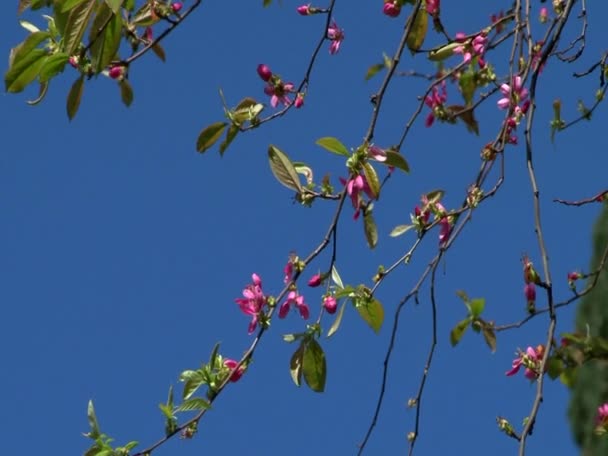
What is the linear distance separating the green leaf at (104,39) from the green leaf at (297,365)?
0.42 metres

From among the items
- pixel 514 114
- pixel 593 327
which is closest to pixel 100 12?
pixel 514 114

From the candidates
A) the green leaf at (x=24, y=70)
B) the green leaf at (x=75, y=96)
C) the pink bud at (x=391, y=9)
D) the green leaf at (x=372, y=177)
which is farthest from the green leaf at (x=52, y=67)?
the pink bud at (x=391, y=9)

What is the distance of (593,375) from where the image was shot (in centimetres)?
771

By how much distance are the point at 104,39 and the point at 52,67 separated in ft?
0.26

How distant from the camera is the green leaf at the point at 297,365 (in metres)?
1.52

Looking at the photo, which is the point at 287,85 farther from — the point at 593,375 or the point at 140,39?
the point at 593,375

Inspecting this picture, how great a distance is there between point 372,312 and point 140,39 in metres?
0.51

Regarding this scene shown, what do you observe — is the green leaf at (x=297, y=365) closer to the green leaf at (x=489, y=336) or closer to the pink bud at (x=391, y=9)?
the green leaf at (x=489, y=336)

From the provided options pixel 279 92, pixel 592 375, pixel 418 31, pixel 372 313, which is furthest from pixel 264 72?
pixel 592 375

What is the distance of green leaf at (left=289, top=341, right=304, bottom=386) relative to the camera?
1.52 m

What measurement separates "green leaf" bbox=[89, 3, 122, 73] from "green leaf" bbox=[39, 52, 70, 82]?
0.04 meters

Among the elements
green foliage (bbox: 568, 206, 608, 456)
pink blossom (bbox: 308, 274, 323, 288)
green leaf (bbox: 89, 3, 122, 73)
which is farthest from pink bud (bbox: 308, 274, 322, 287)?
green foliage (bbox: 568, 206, 608, 456)

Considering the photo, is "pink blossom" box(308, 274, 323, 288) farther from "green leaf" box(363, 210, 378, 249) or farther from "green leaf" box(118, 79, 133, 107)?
"green leaf" box(118, 79, 133, 107)

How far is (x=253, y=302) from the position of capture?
157 centimetres
